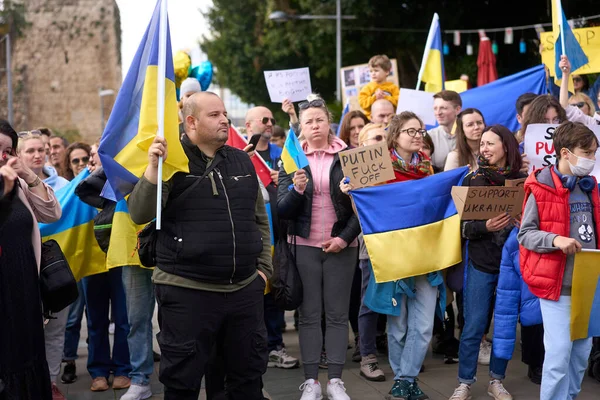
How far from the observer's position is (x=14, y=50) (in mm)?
32406

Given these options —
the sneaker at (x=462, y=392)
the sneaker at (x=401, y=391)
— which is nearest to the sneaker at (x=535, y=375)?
the sneaker at (x=462, y=392)

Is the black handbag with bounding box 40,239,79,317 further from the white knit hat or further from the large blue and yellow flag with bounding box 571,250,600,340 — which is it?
the large blue and yellow flag with bounding box 571,250,600,340

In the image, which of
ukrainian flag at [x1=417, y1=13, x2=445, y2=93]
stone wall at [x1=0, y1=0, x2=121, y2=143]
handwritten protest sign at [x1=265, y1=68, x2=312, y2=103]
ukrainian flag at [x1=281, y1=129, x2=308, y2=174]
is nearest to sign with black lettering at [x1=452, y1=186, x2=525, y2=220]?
ukrainian flag at [x1=281, y1=129, x2=308, y2=174]

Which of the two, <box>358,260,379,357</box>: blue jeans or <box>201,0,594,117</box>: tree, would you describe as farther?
<box>201,0,594,117</box>: tree

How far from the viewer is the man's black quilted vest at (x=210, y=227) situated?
4305mm

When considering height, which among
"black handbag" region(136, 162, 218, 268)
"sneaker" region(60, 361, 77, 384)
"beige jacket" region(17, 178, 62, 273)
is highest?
"beige jacket" region(17, 178, 62, 273)

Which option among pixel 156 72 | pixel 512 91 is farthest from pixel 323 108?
pixel 512 91

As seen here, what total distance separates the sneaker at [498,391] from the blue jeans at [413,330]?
1.70 ft

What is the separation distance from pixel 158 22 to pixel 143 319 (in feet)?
7.51

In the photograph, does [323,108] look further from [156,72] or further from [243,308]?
[243,308]

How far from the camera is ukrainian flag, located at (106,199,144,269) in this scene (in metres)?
5.86

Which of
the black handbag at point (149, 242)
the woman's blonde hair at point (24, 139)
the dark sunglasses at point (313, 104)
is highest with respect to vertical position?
the dark sunglasses at point (313, 104)

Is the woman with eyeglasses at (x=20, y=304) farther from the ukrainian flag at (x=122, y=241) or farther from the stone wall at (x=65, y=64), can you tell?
the stone wall at (x=65, y=64)

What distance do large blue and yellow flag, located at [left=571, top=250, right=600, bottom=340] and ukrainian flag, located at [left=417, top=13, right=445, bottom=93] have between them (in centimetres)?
473
